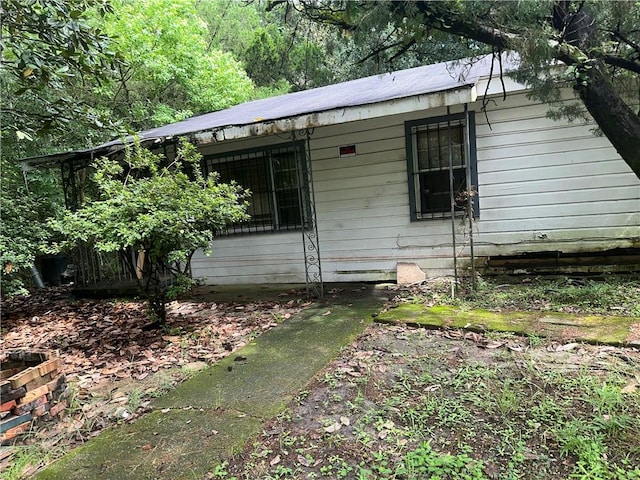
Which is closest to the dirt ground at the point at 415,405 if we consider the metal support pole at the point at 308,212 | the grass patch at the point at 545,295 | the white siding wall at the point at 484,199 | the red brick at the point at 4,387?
the red brick at the point at 4,387

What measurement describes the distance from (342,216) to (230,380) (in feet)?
13.0

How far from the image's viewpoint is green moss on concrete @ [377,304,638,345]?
3469mm

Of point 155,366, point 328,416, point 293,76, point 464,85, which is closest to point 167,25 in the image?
point 293,76

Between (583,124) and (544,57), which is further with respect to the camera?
(583,124)

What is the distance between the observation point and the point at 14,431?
2533mm

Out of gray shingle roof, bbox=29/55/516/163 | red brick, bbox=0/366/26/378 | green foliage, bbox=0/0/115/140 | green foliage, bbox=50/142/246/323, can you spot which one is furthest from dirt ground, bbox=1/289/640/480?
gray shingle roof, bbox=29/55/516/163

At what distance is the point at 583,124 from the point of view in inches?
213

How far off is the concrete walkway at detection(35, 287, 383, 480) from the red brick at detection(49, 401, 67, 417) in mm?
Answer: 527

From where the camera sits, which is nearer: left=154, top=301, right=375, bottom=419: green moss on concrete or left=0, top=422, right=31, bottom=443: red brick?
left=0, top=422, right=31, bottom=443: red brick

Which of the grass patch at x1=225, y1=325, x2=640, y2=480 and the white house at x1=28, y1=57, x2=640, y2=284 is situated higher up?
the white house at x1=28, y1=57, x2=640, y2=284

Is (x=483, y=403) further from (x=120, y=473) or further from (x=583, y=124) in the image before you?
(x=583, y=124)

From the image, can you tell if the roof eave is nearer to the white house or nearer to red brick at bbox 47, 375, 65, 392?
the white house

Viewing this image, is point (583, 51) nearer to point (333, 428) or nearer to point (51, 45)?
point (333, 428)

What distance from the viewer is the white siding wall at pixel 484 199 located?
549 cm
